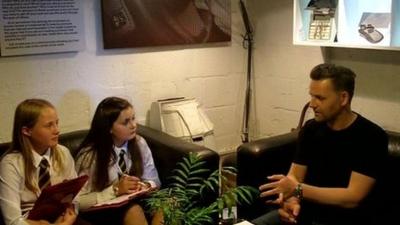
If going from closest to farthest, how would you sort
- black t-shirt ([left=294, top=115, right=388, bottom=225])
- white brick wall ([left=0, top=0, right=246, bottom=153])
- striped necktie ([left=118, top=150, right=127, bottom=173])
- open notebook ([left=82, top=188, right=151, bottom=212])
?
black t-shirt ([left=294, top=115, right=388, bottom=225]) → open notebook ([left=82, top=188, right=151, bottom=212]) → striped necktie ([left=118, top=150, right=127, bottom=173]) → white brick wall ([left=0, top=0, right=246, bottom=153])

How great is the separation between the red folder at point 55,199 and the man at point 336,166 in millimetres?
830

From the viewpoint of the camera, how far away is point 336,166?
2230mm

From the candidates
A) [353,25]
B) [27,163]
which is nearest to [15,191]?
[27,163]

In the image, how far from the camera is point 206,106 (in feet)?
11.9

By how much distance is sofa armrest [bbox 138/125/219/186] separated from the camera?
2.60 m

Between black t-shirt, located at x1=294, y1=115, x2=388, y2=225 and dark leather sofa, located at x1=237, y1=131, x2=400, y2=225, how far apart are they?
314 millimetres

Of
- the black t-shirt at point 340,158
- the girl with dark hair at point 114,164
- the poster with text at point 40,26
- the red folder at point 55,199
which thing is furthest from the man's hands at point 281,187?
the poster with text at point 40,26

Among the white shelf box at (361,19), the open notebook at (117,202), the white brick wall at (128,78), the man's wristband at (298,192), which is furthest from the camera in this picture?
the white brick wall at (128,78)

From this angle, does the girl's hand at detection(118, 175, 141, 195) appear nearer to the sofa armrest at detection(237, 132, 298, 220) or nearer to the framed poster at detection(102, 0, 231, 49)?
the sofa armrest at detection(237, 132, 298, 220)

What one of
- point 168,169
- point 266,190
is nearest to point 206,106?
point 168,169

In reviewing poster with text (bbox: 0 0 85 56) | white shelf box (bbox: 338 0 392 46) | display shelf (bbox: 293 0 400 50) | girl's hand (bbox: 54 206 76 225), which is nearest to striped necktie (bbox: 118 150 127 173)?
girl's hand (bbox: 54 206 76 225)

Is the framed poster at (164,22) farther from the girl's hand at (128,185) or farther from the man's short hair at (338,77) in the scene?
the man's short hair at (338,77)

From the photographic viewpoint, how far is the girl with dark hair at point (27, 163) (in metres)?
2.12

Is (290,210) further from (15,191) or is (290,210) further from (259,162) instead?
(15,191)
